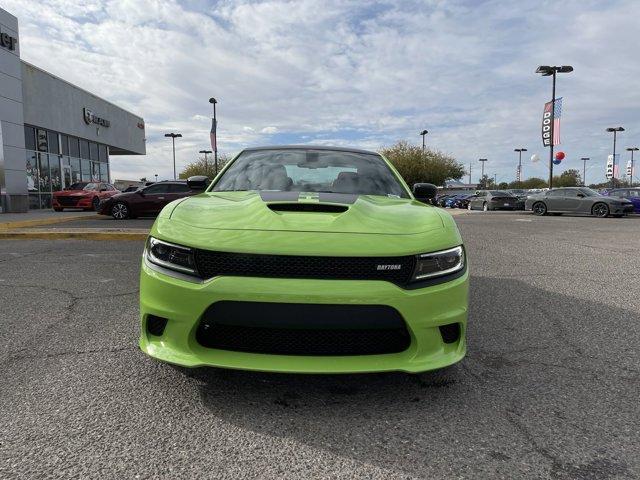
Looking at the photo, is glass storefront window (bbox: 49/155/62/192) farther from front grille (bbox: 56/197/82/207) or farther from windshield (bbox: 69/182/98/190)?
front grille (bbox: 56/197/82/207)

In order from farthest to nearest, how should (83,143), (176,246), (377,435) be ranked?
1. (83,143)
2. (176,246)
3. (377,435)

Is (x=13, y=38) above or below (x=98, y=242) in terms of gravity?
above

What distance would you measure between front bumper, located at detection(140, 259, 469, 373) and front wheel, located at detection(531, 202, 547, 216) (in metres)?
22.5

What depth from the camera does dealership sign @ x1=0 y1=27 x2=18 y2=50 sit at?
1906 centimetres

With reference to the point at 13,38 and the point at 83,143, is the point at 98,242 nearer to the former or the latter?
the point at 13,38

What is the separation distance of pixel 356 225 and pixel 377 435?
1072 millimetres

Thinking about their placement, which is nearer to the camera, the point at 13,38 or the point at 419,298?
the point at 419,298

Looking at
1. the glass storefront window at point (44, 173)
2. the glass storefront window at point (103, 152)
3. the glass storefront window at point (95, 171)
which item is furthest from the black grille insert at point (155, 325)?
the glass storefront window at point (103, 152)

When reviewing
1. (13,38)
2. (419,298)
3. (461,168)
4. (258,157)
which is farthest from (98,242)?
(461,168)

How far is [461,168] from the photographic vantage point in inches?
2468

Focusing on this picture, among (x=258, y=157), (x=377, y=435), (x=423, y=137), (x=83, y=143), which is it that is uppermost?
(x=423, y=137)

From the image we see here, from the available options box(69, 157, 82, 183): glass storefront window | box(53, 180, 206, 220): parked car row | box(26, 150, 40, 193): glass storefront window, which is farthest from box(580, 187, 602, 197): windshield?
box(69, 157, 82, 183): glass storefront window

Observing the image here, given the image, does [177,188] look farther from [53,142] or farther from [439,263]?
[439,263]

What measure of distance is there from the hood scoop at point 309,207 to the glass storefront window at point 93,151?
30249 millimetres
